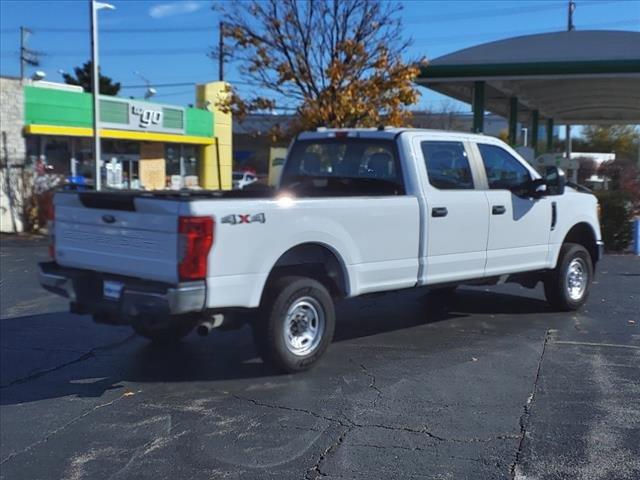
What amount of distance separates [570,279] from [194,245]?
17.5ft

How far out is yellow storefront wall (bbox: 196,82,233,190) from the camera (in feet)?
112

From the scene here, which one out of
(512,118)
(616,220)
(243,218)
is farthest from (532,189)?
(512,118)

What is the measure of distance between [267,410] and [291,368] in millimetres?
759

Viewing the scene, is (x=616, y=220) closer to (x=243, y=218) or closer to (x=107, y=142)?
(x=243, y=218)

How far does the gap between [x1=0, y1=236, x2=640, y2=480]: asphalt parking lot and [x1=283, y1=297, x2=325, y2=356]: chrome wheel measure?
10.8 inches

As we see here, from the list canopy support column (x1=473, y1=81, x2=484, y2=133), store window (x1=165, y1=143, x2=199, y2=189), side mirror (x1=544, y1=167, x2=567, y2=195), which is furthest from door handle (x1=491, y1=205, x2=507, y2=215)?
store window (x1=165, y1=143, x2=199, y2=189)

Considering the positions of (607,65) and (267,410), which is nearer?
(267,410)

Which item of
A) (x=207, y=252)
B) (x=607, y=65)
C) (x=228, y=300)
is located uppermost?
(x=607, y=65)

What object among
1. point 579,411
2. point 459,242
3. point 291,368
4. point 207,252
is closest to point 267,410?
point 291,368

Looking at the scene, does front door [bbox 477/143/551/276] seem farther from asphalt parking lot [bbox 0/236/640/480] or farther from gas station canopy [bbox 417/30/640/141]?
gas station canopy [bbox 417/30/640/141]

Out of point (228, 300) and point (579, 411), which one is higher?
point (228, 300)

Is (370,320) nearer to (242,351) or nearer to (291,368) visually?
(242,351)

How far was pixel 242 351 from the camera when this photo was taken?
23.7 feet

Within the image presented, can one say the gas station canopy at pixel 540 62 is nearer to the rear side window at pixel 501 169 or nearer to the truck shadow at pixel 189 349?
the truck shadow at pixel 189 349
